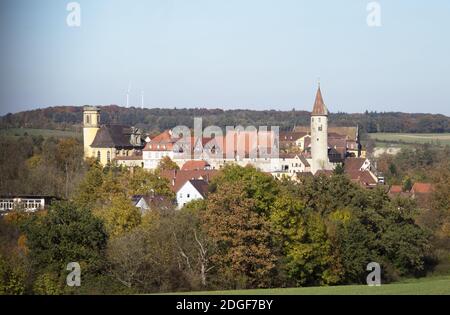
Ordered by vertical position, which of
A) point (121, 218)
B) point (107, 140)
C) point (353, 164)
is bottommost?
point (353, 164)

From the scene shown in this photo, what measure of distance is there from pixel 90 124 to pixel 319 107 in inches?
799

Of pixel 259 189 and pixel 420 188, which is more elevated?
pixel 259 189

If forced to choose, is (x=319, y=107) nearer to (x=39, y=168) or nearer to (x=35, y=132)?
(x=35, y=132)

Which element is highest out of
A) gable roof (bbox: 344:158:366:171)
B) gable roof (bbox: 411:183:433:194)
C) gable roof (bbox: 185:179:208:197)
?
gable roof (bbox: 185:179:208:197)

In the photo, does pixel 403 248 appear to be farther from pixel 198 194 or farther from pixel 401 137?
pixel 401 137

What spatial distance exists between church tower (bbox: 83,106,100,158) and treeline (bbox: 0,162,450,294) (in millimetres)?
47475

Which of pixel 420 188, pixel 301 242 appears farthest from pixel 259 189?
pixel 420 188

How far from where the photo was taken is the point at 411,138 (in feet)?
434

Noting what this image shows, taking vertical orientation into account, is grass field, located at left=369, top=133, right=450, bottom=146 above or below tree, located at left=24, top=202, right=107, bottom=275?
below

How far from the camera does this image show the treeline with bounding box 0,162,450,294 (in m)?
27.4

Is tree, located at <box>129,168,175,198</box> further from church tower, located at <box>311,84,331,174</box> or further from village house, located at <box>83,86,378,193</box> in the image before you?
church tower, located at <box>311,84,331,174</box>

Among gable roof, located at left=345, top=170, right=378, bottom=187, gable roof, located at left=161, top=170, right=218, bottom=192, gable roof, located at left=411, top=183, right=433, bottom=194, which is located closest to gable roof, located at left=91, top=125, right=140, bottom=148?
gable roof, located at left=161, top=170, right=218, bottom=192

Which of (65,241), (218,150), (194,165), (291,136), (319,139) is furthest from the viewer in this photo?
(291,136)
